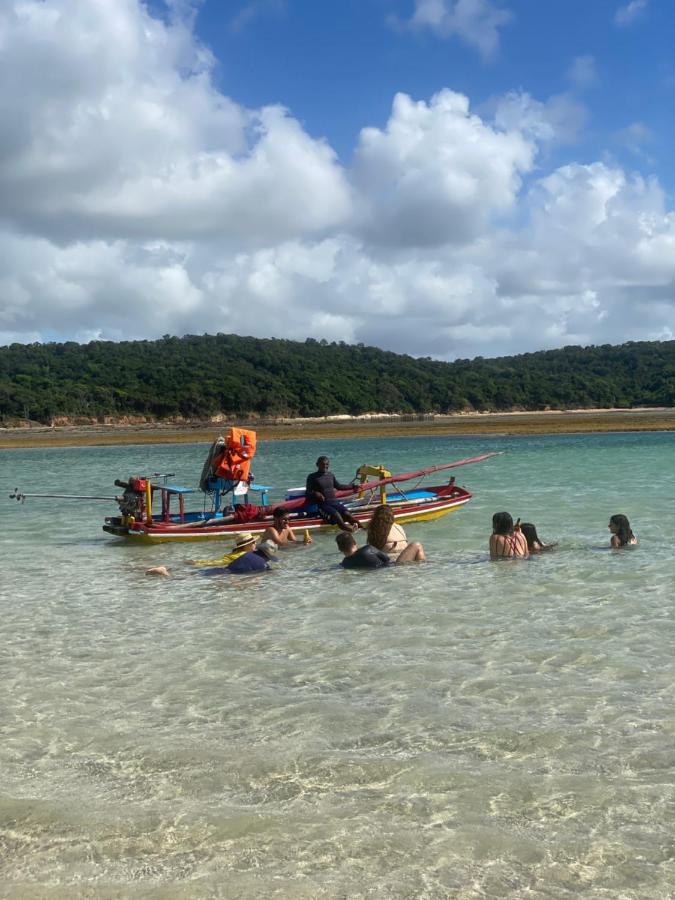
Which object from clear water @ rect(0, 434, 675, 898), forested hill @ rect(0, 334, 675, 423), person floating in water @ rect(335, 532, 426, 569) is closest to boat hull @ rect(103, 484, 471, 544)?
clear water @ rect(0, 434, 675, 898)

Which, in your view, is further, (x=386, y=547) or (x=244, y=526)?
(x=244, y=526)

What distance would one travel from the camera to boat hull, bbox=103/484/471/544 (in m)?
15.4

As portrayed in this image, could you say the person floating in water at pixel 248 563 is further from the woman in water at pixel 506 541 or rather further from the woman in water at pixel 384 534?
the woman in water at pixel 506 541

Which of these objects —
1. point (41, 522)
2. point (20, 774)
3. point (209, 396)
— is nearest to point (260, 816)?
point (20, 774)

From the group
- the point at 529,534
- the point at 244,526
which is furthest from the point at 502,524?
the point at 244,526

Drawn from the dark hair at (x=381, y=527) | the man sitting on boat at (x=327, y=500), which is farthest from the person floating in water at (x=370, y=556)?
the man sitting on boat at (x=327, y=500)

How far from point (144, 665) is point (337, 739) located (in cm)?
264

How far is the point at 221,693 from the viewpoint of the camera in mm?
6668

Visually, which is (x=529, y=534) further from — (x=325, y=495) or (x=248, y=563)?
(x=325, y=495)

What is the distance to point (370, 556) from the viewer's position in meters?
12.0

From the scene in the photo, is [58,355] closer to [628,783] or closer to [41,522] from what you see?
[41,522]

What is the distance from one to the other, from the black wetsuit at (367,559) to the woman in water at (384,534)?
1.42 ft

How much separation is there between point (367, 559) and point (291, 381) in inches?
4393

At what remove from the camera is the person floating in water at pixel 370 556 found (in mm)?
12016
